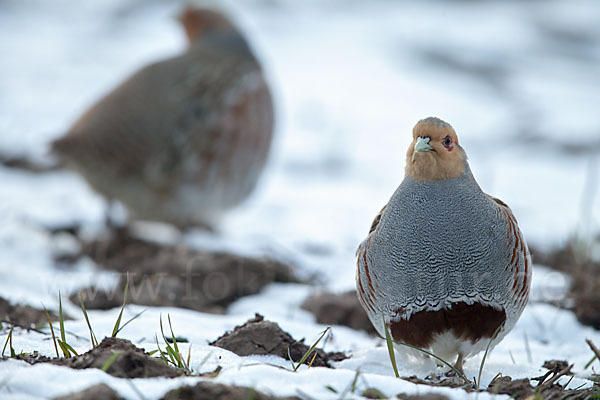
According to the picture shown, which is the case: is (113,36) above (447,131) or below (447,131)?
above

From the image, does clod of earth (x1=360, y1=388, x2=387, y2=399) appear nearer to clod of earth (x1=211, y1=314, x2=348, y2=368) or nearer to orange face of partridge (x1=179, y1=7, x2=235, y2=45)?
clod of earth (x1=211, y1=314, x2=348, y2=368)

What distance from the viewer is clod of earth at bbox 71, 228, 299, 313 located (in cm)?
352

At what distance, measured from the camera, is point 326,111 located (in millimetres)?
10664

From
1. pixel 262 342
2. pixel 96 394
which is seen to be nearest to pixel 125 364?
pixel 96 394

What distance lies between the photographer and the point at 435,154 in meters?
2.34

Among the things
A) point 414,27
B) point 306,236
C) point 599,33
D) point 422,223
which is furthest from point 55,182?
point 599,33

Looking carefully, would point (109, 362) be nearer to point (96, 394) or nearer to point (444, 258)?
point (96, 394)

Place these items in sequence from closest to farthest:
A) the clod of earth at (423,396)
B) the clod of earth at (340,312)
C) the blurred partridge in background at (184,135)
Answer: the clod of earth at (423,396) < the clod of earth at (340,312) < the blurred partridge in background at (184,135)

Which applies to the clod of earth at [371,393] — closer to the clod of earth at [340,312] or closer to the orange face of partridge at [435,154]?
the orange face of partridge at [435,154]

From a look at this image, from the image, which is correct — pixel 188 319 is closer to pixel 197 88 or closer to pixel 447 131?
pixel 447 131

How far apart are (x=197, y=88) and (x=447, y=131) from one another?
3375mm

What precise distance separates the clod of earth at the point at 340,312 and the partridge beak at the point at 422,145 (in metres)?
1.36

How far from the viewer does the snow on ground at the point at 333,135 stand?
9.02ft

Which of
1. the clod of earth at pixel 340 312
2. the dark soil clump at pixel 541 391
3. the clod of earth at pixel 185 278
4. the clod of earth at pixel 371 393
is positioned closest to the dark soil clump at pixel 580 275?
the clod of earth at pixel 340 312
